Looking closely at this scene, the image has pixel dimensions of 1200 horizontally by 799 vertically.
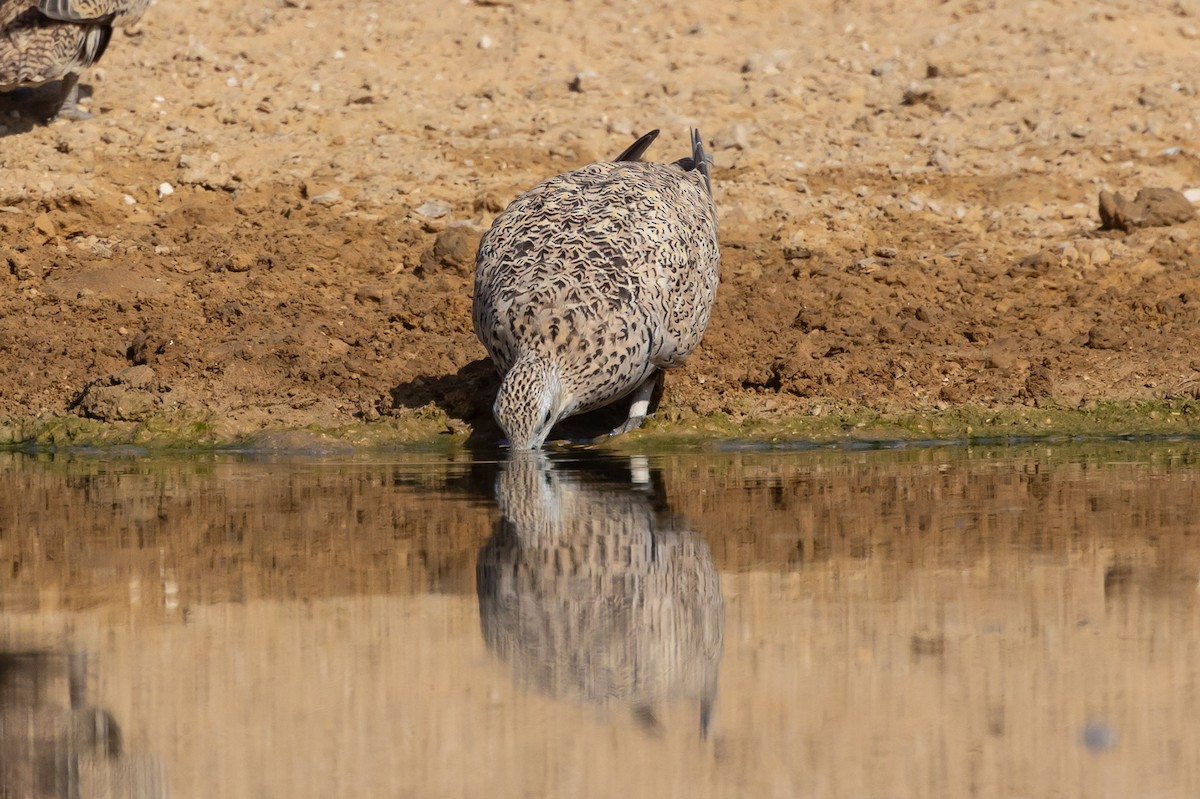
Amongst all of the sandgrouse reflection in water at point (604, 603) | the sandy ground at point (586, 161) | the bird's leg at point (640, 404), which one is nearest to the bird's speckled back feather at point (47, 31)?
the sandy ground at point (586, 161)

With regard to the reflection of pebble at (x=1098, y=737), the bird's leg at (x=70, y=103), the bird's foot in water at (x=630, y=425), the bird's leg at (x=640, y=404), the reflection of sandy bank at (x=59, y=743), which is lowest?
the bird's leg at (x=70, y=103)

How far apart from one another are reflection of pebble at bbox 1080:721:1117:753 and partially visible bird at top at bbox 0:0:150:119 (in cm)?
1185

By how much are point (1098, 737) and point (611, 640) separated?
60.1 inches

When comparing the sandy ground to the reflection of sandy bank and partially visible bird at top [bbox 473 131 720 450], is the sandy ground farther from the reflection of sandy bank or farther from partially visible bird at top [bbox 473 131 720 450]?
the reflection of sandy bank

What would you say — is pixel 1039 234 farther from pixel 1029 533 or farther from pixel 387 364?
pixel 1029 533

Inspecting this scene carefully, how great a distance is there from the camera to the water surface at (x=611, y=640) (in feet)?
14.3

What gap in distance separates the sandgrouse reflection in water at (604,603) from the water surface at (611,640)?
0.02m

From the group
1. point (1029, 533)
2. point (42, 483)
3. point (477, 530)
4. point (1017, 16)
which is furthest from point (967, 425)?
point (1017, 16)

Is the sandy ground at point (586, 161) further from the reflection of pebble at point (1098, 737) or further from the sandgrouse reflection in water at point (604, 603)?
the reflection of pebble at point (1098, 737)

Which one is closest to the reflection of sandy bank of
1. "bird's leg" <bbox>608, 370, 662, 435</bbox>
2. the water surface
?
the water surface

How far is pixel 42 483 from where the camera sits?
8.90 metres

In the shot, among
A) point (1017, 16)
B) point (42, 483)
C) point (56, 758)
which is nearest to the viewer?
point (56, 758)

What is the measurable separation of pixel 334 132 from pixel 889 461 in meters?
7.68

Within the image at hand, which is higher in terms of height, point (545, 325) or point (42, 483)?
point (545, 325)
